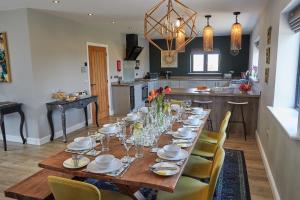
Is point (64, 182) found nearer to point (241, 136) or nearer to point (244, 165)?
point (244, 165)

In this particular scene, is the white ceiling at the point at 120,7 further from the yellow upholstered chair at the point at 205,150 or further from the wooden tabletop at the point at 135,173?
the wooden tabletop at the point at 135,173

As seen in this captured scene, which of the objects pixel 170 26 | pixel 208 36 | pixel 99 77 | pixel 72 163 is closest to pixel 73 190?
pixel 72 163

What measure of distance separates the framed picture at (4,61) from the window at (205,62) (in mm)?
6490

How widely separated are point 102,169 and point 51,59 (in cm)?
355

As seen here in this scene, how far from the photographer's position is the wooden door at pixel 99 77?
5845 mm

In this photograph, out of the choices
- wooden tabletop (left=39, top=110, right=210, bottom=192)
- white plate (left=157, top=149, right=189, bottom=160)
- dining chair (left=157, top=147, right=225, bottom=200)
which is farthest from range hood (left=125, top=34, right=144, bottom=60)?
dining chair (left=157, top=147, right=225, bottom=200)

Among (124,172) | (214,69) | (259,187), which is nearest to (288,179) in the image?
(259,187)

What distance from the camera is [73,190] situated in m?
1.34

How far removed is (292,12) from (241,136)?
108 inches

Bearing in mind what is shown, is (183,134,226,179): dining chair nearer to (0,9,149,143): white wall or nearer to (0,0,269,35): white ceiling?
(0,0,269,35): white ceiling

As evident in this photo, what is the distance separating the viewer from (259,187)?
108 inches

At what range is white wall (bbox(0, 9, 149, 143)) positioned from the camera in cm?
412

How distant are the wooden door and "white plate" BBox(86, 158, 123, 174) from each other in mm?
4377

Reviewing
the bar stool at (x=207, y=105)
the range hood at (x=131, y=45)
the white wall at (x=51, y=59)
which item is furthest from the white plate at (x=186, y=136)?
the range hood at (x=131, y=45)
